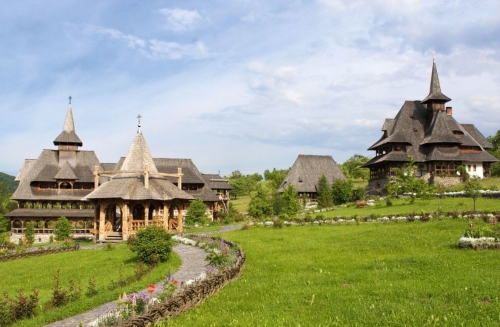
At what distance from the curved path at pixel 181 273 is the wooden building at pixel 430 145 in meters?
33.8

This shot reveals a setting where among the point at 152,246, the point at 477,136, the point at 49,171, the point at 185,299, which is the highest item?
the point at 477,136

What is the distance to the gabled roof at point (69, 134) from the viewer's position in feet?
187

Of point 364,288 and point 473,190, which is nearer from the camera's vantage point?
point 364,288

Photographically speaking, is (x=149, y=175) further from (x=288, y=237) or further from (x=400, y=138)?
(x=400, y=138)

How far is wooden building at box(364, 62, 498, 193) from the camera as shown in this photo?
164 ft

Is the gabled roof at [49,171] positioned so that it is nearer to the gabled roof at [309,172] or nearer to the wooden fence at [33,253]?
the gabled roof at [309,172]

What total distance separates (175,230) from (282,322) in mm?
25607

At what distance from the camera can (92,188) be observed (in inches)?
2211

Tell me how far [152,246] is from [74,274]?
3.30 meters

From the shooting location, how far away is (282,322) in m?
8.60

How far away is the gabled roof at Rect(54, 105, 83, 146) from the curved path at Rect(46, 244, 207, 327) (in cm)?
3751

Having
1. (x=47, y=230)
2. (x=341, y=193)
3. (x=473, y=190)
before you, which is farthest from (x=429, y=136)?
(x=47, y=230)

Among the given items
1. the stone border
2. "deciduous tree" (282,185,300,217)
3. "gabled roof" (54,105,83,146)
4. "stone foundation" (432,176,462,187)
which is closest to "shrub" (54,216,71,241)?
"gabled roof" (54,105,83,146)

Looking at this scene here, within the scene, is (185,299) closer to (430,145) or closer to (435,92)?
(430,145)
